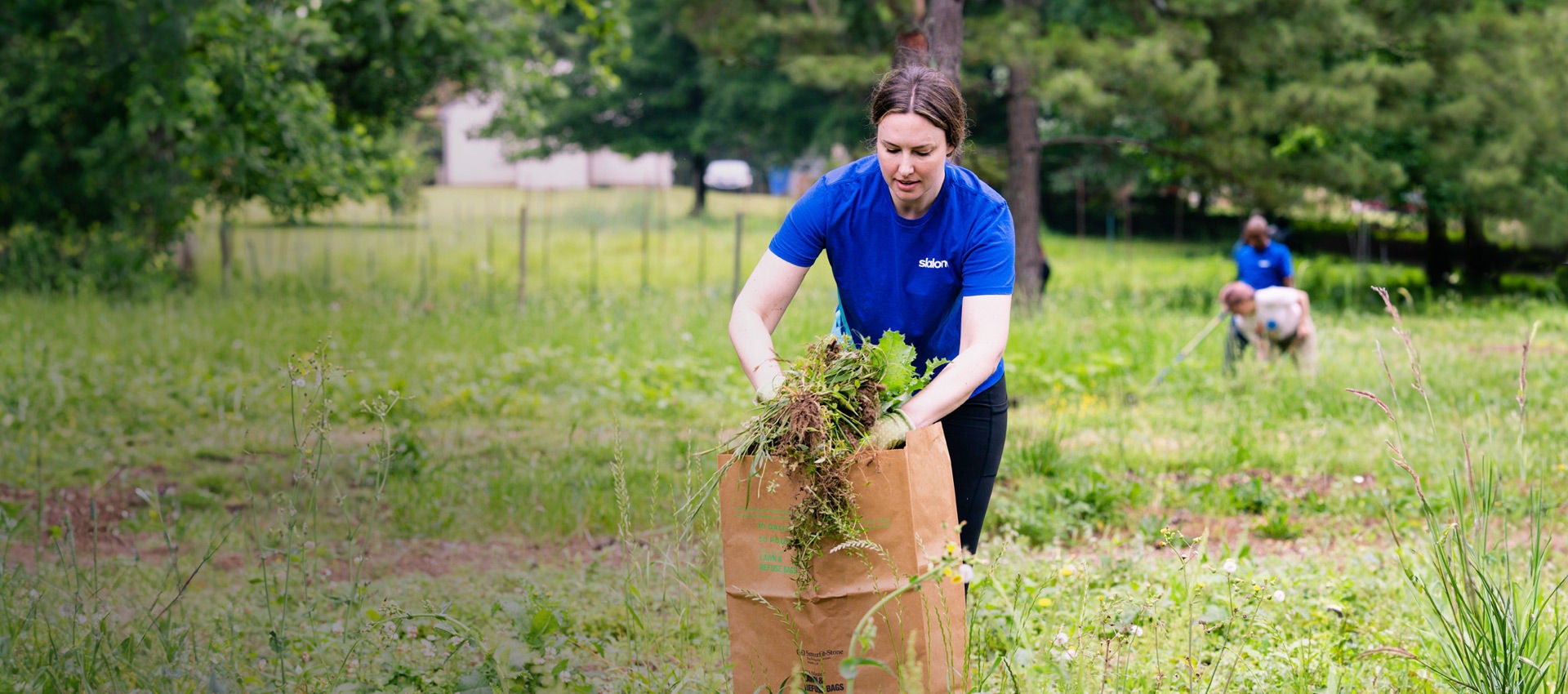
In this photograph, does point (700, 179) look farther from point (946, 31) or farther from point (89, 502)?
point (89, 502)

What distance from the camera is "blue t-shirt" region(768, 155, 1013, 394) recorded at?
9.34 feet

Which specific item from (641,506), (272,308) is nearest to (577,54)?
(272,308)

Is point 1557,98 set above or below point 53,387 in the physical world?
above

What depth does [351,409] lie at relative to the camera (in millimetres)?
7477

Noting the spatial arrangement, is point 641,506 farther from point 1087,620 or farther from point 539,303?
point 539,303

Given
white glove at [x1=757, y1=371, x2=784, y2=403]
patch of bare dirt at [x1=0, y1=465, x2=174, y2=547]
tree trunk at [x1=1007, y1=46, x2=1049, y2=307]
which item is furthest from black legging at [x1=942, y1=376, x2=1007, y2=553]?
tree trunk at [x1=1007, y1=46, x2=1049, y2=307]

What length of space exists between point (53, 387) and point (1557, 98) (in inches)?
597

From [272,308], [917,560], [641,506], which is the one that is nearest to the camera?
[917,560]

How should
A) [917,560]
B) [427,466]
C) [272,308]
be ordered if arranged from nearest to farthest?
1. [917,560]
2. [427,466]
3. [272,308]

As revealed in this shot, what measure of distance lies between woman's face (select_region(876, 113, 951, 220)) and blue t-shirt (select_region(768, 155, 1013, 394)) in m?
0.11

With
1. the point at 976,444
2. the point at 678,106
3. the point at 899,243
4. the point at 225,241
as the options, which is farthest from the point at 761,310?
the point at 678,106

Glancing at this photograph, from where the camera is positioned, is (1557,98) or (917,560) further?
(1557,98)

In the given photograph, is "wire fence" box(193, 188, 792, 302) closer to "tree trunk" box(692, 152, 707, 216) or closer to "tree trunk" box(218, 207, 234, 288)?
"tree trunk" box(218, 207, 234, 288)

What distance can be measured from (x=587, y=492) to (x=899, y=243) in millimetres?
2965
